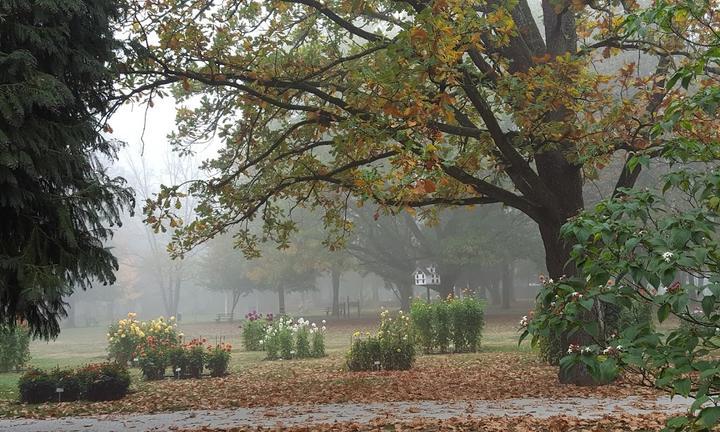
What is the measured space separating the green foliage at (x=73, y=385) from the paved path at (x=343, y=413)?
194cm

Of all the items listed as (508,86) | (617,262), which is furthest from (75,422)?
(617,262)

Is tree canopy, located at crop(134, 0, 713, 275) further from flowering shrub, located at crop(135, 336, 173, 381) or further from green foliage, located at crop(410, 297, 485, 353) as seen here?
green foliage, located at crop(410, 297, 485, 353)

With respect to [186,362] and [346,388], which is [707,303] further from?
[186,362]

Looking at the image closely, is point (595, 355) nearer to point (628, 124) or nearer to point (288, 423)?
point (288, 423)

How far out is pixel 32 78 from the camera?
5352 mm

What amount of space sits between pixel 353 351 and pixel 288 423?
644 centimetres

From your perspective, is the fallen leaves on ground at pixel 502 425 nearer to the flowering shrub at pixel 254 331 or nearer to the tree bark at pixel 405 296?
the flowering shrub at pixel 254 331

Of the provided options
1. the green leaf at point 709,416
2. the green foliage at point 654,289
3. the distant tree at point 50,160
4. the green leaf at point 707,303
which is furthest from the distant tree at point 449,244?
the green leaf at point 709,416

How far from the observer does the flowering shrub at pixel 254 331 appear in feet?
71.7

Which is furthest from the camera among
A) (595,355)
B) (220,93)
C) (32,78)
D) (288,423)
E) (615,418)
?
(220,93)

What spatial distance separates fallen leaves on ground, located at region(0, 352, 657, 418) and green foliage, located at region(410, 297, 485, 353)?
2287 mm

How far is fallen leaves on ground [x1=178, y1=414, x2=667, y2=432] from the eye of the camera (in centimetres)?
637

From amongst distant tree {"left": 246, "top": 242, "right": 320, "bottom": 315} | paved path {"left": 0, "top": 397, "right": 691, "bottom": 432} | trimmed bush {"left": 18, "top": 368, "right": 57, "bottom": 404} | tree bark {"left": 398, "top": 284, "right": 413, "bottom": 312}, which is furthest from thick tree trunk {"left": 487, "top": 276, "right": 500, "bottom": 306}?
paved path {"left": 0, "top": 397, "right": 691, "bottom": 432}


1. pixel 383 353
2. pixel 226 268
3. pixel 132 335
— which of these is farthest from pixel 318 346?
pixel 226 268
